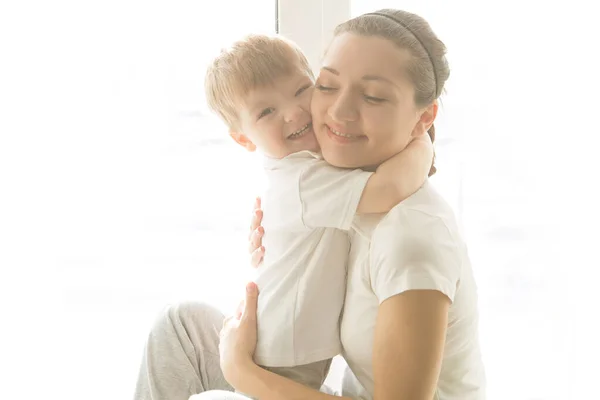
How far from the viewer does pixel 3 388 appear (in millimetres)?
1939

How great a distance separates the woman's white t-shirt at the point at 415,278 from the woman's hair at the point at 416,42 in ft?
0.57

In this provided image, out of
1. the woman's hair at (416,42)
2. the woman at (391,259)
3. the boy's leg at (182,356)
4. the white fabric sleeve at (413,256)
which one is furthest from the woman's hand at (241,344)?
the woman's hair at (416,42)

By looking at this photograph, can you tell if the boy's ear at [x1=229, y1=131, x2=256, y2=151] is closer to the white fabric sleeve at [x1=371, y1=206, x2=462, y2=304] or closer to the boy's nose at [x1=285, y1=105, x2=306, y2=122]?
the boy's nose at [x1=285, y1=105, x2=306, y2=122]

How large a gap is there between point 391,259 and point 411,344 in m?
0.14

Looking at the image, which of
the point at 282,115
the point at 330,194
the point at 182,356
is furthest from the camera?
the point at 182,356

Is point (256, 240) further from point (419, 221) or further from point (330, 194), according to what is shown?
point (419, 221)

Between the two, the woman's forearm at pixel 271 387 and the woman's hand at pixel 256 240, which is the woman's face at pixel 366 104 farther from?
the woman's forearm at pixel 271 387

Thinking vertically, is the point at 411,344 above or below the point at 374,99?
below

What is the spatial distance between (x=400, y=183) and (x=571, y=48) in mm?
853

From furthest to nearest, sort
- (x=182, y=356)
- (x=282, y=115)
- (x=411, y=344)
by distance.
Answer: (x=182, y=356)
(x=282, y=115)
(x=411, y=344)

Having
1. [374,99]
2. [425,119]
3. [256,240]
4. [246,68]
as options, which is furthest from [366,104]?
[256,240]

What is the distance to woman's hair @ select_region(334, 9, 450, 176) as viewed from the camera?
53.0 inches

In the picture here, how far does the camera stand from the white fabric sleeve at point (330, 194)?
1348 millimetres

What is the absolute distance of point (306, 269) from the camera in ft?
4.68
